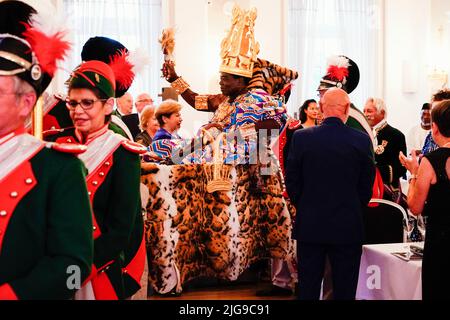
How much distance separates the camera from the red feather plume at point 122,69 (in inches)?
99.3

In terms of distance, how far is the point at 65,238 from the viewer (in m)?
1.41

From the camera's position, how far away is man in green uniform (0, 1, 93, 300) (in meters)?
1.37

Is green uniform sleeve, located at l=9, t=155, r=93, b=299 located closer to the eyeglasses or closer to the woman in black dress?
the eyeglasses

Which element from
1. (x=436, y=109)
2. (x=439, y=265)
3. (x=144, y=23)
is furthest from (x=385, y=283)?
(x=144, y=23)

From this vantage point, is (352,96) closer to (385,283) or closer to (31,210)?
(385,283)

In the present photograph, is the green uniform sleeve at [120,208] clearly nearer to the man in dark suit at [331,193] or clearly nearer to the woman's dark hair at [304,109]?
the man in dark suit at [331,193]

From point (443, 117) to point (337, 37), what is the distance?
795 centimetres

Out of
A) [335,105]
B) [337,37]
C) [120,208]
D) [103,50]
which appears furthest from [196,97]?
[337,37]

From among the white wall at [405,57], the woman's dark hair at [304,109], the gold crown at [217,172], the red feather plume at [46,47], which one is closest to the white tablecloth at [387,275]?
the gold crown at [217,172]

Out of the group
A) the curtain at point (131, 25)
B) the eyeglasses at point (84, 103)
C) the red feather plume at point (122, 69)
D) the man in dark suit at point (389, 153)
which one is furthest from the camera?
the curtain at point (131, 25)

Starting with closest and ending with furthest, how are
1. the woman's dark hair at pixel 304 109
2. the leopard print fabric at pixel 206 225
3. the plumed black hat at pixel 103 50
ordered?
the plumed black hat at pixel 103 50
the leopard print fabric at pixel 206 225
the woman's dark hair at pixel 304 109

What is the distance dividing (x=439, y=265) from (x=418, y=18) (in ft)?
27.7

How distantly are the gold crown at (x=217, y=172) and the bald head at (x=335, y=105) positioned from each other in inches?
41.1

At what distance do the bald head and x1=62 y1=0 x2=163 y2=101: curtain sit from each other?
6366 mm
